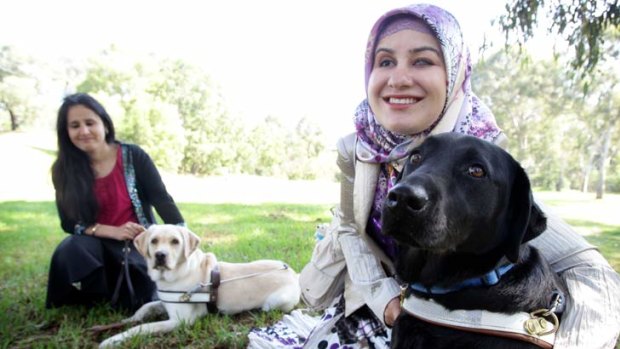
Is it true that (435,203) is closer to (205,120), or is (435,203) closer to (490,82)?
(205,120)

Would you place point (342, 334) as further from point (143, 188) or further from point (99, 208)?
point (99, 208)

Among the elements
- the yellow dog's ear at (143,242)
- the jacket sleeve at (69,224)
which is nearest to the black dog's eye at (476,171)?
the yellow dog's ear at (143,242)

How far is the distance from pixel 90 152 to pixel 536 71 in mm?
35106

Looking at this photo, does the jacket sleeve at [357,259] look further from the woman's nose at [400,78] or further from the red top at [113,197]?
the red top at [113,197]

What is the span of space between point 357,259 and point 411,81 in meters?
0.92

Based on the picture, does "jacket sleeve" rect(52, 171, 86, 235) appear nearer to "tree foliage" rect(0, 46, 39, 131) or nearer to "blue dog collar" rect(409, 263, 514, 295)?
"blue dog collar" rect(409, 263, 514, 295)

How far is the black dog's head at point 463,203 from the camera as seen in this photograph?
50.3 inches

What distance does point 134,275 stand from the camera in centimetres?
376

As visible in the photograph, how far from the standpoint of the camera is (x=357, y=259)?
2090 mm

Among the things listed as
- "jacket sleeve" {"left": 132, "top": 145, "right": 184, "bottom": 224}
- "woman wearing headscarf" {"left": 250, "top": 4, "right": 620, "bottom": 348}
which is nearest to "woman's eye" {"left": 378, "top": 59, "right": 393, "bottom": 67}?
"woman wearing headscarf" {"left": 250, "top": 4, "right": 620, "bottom": 348}

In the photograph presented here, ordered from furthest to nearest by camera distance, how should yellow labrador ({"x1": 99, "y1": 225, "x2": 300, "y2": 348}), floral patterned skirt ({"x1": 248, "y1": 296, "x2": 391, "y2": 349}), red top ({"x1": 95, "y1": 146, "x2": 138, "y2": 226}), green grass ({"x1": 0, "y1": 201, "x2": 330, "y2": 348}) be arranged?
red top ({"x1": 95, "y1": 146, "x2": 138, "y2": 226}), yellow labrador ({"x1": 99, "y1": 225, "x2": 300, "y2": 348}), green grass ({"x1": 0, "y1": 201, "x2": 330, "y2": 348}), floral patterned skirt ({"x1": 248, "y1": 296, "x2": 391, "y2": 349})

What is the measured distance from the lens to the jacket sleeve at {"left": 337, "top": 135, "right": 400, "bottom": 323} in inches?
76.8

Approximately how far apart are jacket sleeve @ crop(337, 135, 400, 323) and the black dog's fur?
35 cm

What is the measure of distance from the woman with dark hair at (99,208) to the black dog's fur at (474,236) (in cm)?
279
